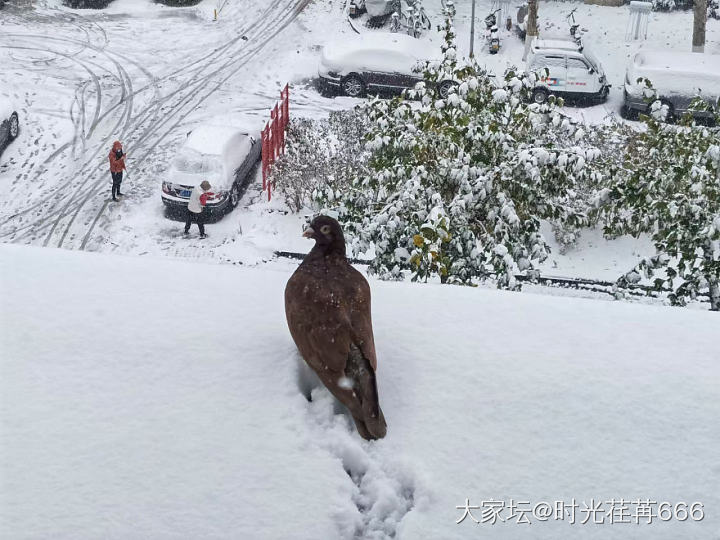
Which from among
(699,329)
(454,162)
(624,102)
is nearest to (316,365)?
(699,329)

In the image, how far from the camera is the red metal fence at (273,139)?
47.3 ft

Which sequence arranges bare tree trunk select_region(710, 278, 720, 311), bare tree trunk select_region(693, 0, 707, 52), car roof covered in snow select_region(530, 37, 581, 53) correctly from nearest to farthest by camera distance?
bare tree trunk select_region(710, 278, 720, 311)
car roof covered in snow select_region(530, 37, 581, 53)
bare tree trunk select_region(693, 0, 707, 52)

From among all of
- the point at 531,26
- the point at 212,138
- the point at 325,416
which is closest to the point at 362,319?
the point at 325,416

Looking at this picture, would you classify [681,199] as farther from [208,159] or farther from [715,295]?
[208,159]

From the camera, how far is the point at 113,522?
3.39 metres

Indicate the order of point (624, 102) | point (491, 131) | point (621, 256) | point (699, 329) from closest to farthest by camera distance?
point (699, 329) < point (491, 131) < point (621, 256) < point (624, 102)

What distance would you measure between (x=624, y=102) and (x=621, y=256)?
6.96 m

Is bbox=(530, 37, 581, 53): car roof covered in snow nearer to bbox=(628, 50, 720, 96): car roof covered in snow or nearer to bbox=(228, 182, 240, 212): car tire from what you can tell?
bbox=(628, 50, 720, 96): car roof covered in snow

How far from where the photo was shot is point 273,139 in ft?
49.5

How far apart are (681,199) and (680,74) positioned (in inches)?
461

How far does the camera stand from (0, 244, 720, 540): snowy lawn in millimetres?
3537

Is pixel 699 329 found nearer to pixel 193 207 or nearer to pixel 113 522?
pixel 113 522

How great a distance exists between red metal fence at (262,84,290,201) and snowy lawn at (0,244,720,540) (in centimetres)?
973
